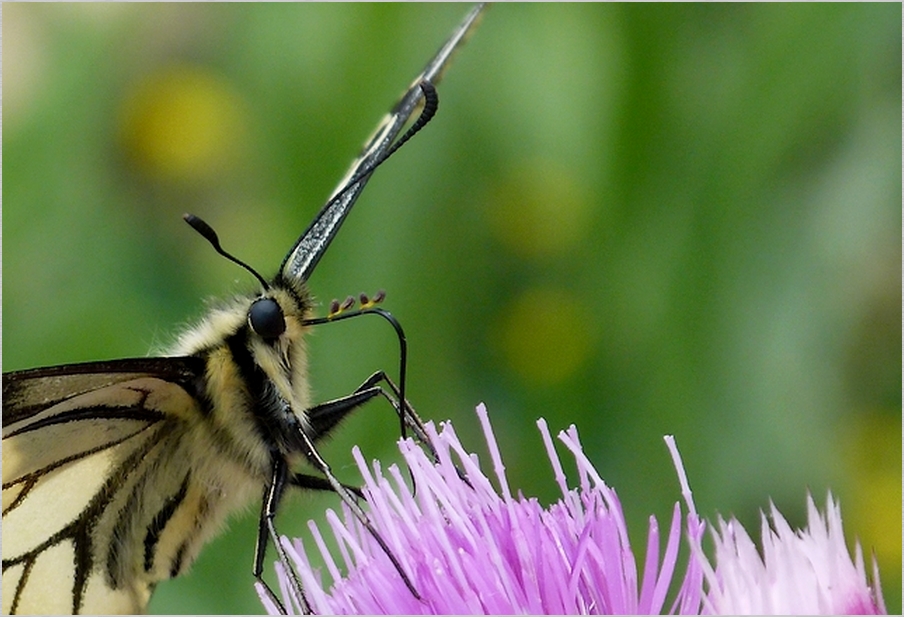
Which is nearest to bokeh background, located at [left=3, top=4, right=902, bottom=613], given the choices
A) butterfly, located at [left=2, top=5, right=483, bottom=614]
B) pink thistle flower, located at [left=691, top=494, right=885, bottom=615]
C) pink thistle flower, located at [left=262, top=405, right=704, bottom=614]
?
butterfly, located at [left=2, top=5, right=483, bottom=614]

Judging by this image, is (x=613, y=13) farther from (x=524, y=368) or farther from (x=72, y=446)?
(x=72, y=446)

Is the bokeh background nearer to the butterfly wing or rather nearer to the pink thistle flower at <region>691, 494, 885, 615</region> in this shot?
the butterfly wing

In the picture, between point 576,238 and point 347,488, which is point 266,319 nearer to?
point 347,488

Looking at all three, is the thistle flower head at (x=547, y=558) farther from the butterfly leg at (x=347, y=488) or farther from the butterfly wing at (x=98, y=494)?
the butterfly wing at (x=98, y=494)

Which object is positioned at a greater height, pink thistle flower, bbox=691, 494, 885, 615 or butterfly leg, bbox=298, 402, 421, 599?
pink thistle flower, bbox=691, 494, 885, 615

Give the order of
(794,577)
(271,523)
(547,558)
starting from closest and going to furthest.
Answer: (794,577), (547,558), (271,523)

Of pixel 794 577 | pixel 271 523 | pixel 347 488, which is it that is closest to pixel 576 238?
pixel 347 488

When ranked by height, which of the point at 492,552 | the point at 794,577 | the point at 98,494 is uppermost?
the point at 794,577
